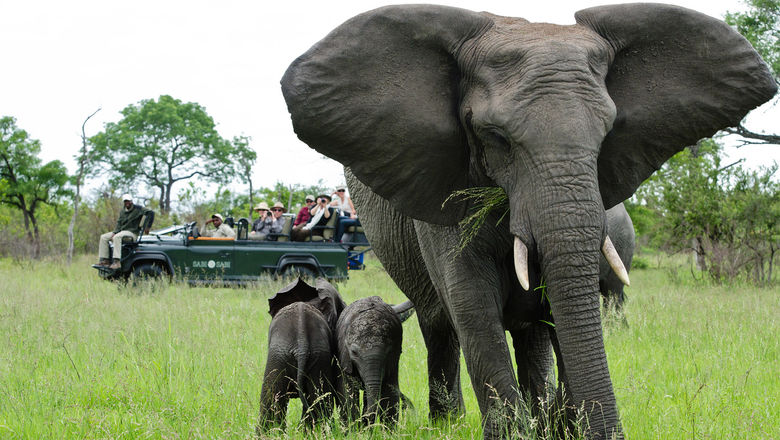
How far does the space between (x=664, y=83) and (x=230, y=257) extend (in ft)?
41.7

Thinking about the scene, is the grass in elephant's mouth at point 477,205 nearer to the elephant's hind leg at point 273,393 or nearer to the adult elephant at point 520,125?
the adult elephant at point 520,125

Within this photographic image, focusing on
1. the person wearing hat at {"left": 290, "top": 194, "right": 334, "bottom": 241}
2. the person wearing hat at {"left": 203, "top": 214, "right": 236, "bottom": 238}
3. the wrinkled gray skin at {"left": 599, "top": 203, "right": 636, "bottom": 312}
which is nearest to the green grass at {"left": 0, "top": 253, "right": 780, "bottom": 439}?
the wrinkled gray skin at {"left": 599, "top": 203, "right": 636, "bottom": 312}

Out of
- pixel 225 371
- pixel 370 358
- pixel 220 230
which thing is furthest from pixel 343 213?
pixel 370 358

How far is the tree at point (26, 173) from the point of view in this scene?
120ft

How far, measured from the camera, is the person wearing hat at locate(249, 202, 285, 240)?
1614cm

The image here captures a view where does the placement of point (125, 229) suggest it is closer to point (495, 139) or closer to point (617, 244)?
point (617, 244)

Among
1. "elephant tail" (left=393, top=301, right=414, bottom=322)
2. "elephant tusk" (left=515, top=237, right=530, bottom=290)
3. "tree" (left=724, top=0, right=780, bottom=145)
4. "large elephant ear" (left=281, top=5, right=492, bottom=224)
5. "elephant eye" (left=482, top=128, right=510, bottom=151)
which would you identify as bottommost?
"elephant tail" (left=393, top=301, right=414, bottom=322)

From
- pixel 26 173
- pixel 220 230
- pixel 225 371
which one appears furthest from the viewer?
pixel 26 173

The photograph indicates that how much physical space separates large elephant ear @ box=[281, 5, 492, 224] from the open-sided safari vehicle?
38.3 ft

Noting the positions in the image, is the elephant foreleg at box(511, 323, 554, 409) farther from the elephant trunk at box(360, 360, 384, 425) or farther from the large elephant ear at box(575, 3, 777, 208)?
the large elephant ear at box(575, 3, 777, 208)

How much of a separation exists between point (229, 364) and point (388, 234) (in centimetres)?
235

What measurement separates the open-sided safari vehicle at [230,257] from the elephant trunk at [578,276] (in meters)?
12.2

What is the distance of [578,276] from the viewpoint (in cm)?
308

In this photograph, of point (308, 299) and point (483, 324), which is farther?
point (308, 299)
